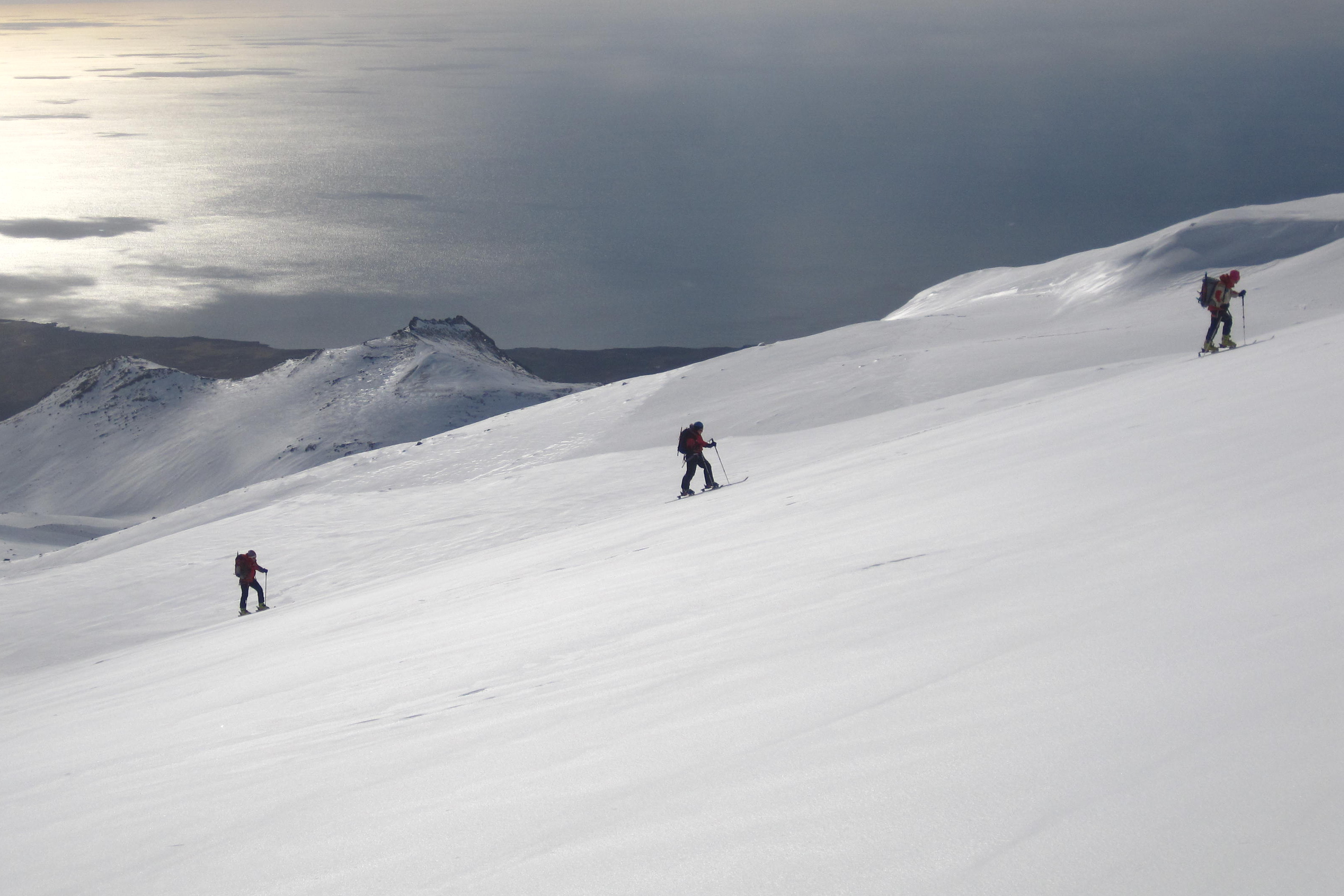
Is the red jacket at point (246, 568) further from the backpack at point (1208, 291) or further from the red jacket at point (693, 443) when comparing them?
the backpack at point (1208, 291)

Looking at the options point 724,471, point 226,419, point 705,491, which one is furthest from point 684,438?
point 226,419

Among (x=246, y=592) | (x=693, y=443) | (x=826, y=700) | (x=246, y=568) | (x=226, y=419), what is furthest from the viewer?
A: (x=226, y=419)

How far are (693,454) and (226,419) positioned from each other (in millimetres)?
47932

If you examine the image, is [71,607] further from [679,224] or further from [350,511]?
[679,224]

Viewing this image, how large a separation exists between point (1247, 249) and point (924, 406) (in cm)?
1696

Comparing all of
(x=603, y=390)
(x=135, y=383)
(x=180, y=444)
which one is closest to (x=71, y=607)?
(x=603, y=390)

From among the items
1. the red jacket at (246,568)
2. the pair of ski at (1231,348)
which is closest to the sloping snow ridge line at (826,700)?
the pair of ski at (1231,348)

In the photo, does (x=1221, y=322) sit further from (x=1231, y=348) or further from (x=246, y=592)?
(x=246, y=592)

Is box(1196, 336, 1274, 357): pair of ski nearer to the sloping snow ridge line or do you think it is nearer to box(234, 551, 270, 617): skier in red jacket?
the sloping snow ridge line

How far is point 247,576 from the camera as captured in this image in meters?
13.8

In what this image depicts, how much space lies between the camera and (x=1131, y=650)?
3.16 m

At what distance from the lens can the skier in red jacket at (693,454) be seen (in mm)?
13555

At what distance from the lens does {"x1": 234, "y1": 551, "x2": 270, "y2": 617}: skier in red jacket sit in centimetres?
1373

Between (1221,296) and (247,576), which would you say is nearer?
(1221,296)
